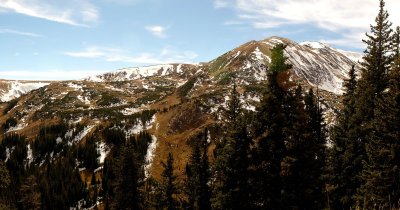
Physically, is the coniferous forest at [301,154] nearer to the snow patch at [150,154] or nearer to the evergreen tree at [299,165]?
the evergreen tree at [299,165]

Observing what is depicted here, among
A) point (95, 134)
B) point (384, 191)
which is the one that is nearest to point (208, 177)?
point (384, 191)

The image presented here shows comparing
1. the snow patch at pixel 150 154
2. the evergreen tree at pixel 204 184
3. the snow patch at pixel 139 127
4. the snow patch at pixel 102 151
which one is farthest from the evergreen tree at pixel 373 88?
the snow patch at pixel 139 127

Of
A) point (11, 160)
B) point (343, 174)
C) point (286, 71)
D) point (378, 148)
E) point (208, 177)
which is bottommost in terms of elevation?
point (11, 160)

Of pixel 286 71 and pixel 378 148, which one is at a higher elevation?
pixel 286 71

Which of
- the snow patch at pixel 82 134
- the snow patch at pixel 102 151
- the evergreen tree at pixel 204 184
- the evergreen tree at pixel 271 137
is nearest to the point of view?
the evergreen tree at pixel 271 137

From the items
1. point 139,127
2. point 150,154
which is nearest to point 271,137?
point 150,154

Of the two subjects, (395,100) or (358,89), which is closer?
(395,100)

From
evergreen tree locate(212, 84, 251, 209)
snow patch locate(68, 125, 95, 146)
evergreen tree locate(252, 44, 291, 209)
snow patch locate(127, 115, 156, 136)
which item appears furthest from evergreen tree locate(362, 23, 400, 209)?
snow patch locate(68, 125, 95, 146)

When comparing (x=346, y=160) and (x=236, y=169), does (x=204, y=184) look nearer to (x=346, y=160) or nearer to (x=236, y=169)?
(x=236, y=169)

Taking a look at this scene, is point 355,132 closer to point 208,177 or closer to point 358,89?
point 358,89

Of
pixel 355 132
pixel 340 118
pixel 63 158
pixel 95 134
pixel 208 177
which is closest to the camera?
pixel 355 132
